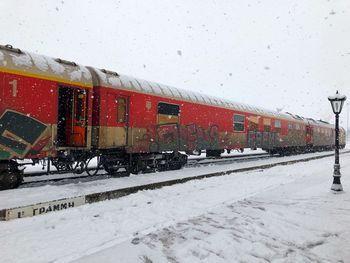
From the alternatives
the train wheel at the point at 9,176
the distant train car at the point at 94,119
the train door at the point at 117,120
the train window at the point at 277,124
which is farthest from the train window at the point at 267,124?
the train wheel at the point at 9,176

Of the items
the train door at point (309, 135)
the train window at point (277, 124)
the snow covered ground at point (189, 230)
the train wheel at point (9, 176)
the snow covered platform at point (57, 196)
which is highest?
the train window at point (277, 124)

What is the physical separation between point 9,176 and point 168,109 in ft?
26.3

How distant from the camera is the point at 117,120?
43.0 feet

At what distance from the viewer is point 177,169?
16875 mm

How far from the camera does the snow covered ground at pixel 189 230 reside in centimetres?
491

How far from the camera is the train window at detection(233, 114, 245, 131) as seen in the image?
2194cm

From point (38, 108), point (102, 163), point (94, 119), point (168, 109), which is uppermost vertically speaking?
point (168, 109)

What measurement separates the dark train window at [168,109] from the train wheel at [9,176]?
7047 mm

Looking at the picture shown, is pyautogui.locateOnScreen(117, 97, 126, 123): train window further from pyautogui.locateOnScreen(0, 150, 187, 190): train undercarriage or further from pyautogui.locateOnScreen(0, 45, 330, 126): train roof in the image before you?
pyautogui.locateOnScreen(0, 150, 187, 190): train undercarriage

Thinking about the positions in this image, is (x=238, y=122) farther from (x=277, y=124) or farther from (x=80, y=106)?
(x=80, y=106)

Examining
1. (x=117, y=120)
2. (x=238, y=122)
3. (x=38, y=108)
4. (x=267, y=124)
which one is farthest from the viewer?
(x=267, y=124)

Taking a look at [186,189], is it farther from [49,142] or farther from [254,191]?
[49,142]

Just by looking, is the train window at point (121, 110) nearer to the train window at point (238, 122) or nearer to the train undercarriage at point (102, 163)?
the train undercarriage at point (102, 163)

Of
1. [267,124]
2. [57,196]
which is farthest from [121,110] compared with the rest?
[267,124]
